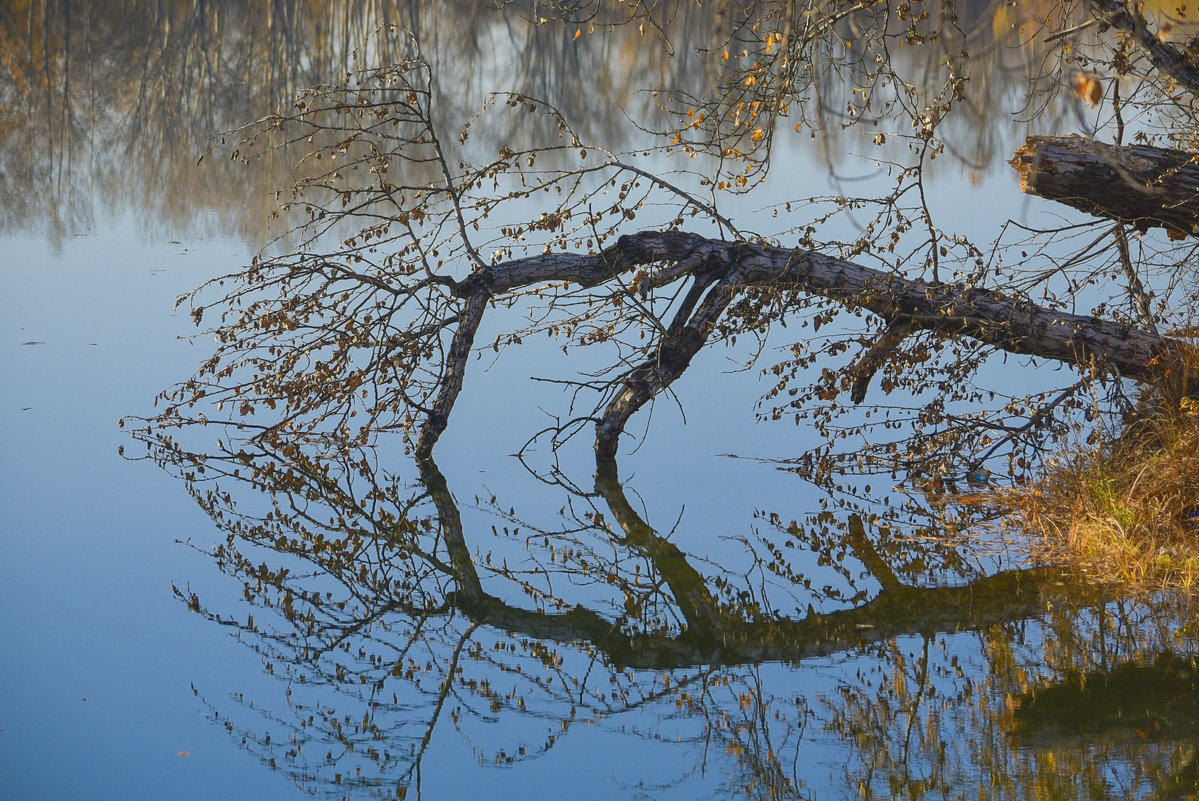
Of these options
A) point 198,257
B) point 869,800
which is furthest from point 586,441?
point 198,257

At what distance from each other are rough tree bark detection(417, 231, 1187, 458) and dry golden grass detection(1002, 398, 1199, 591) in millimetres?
703

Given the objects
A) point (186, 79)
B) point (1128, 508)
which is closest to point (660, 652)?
point (1128, 508)

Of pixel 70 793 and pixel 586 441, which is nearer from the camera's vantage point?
pixel 70 793

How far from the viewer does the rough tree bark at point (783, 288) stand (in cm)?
672

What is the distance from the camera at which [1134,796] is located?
3586 millimetres

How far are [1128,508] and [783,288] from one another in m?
2.14

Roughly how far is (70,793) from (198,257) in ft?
30.9

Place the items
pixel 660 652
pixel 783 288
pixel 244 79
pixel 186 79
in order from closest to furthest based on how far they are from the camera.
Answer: pixel 660 652, pixel 783 288, pixel 186 79, pixel 244 79

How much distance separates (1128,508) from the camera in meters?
5.49

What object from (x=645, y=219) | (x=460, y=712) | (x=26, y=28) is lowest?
(x=460, y=712)

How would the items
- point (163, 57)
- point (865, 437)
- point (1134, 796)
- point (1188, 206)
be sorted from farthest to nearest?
point (163, 57) < point (865, 437) < point (1188, 206) < point (1134, 796)

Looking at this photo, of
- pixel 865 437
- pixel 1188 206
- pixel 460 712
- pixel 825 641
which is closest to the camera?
pixel 460 712

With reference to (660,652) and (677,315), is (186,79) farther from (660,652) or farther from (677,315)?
(660,652)

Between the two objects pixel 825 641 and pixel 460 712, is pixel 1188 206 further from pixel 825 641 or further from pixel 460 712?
pixel 460 712
